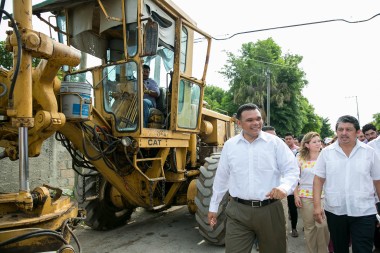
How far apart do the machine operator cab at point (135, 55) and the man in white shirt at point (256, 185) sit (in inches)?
63.6

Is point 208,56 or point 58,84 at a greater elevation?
point 208,56

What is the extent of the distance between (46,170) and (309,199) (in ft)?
18.5

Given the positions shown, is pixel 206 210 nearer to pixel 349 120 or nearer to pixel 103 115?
pixel 103 115

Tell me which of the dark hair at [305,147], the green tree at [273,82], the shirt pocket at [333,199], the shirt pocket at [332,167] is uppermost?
the green tree at [273,82]

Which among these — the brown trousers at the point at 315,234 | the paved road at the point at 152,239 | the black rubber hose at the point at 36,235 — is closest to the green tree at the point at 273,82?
the paved road at the point at 152,239

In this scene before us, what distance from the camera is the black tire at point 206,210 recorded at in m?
4.94

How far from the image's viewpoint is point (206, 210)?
500cm

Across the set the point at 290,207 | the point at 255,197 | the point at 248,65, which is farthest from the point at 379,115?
the point at 255,197

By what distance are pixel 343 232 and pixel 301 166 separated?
4.81 feet

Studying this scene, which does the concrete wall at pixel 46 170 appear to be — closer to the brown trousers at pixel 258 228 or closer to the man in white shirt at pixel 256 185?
the man in white shirt at pixel 256 185

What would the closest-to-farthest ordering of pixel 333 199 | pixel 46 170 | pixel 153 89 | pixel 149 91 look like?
pixel 333 199
pixel 149 91
pixel 153 89
pixel 46 170

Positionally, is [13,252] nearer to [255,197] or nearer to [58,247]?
[58,247]

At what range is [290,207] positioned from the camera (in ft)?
19.2

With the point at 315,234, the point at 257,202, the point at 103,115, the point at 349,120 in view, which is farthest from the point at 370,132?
the point at 103,115
